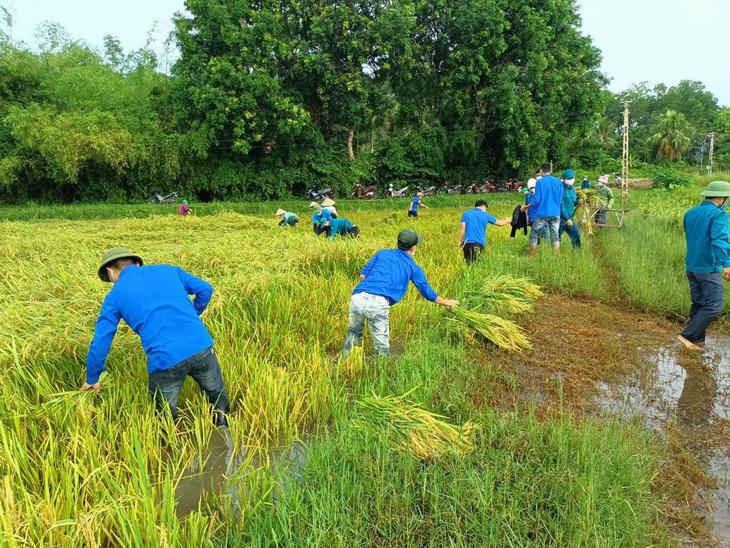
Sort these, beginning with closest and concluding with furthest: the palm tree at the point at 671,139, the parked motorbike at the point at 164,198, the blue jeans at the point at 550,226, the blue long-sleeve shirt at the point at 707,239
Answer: the blue long-sleeve shirt at the point at 707,239 < the blue jeans at the point at 550,226 < the parked motorbike at the point at 164,198 < the palm tree at the point at 671,139

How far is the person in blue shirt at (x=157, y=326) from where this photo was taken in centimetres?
244

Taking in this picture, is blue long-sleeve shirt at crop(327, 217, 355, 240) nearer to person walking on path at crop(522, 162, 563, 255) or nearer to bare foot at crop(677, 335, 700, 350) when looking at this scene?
person walking on path at crop(522, 162, 563, 255)

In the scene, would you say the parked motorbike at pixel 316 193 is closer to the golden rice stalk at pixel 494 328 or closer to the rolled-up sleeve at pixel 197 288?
the golden rice stalk at pixel 494 328

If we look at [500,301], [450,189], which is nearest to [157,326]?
[500,301]

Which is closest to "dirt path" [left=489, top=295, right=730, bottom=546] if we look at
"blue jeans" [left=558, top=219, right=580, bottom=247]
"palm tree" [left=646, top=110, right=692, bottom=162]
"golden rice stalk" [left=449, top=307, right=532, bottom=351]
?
"golden rice stalk" [left=449, top=307, right=532, bottom=351]

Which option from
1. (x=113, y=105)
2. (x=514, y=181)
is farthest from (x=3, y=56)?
(x=514, y=181)

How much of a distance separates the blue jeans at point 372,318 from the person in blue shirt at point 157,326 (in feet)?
4.03

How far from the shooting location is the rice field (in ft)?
5.85

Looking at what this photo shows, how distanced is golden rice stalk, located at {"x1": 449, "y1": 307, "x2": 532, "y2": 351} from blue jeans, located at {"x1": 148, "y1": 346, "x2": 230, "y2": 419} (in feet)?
7.05

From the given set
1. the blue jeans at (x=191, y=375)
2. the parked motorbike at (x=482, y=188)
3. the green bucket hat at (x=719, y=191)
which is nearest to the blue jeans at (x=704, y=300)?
the green bucket hat at (x=719, y=191)

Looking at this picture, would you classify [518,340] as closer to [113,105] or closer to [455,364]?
[455,364]

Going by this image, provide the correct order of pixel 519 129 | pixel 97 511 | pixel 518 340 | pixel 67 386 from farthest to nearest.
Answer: pixel 519 129, pixel 518 340, pixel 67 386, pixel 97 511

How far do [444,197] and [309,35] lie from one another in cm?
819

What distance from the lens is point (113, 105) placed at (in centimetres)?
Answer: 1867
